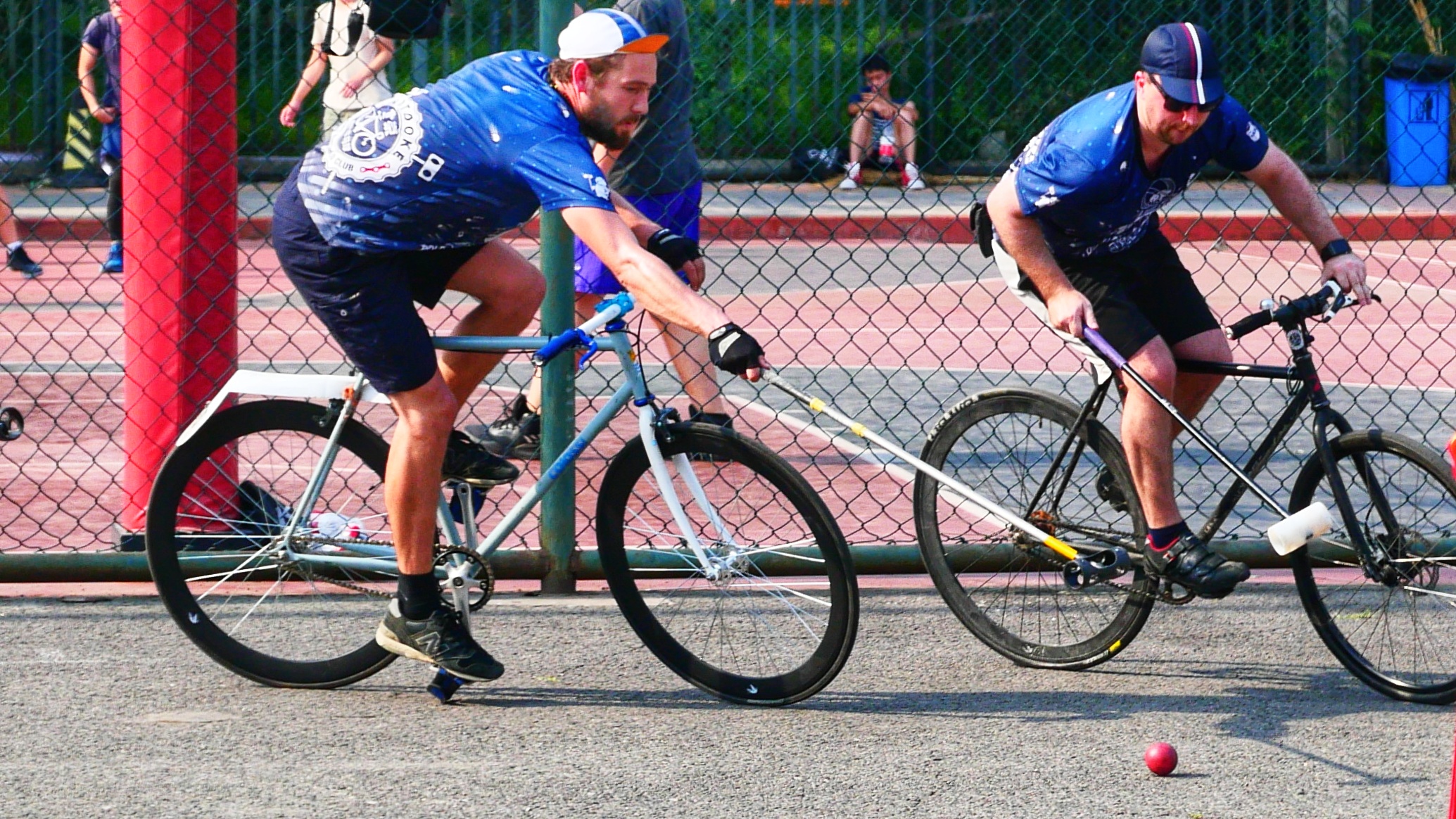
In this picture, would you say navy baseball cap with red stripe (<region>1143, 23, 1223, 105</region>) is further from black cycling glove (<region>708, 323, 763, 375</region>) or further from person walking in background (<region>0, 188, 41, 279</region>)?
person walking in background (<region>0, 188, 41, 279</region>)

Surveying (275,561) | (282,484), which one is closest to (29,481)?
(282,484)

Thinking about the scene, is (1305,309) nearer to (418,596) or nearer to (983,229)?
(983,229)

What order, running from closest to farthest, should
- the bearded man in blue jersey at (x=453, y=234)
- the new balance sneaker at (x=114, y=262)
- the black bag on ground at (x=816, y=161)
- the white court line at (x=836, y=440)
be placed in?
the bearded man in blue jersey at (x=453, y=234) → the white court line at (x=836, y=440) → the black bag on ground at (x=816, y=161) → the new balance sneaker at (x=114, y=262)

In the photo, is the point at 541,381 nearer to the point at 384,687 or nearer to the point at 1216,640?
the point at 384,687

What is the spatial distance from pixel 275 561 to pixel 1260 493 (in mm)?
2466

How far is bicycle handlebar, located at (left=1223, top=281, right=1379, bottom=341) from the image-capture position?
14.8ft

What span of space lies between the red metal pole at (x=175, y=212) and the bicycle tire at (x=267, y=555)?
604mm

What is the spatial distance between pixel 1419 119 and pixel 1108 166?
10.8 m

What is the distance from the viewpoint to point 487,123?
420 centimetres

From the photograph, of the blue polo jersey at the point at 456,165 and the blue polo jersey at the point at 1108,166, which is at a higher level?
the blue polo jersey at the point at 1108,166

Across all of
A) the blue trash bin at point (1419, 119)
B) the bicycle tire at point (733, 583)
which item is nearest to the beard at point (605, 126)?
the bicycle tire at point (733, 583)

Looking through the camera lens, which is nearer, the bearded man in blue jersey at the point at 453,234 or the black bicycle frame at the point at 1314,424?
the bearded man in blue jersey at the point at 453,234

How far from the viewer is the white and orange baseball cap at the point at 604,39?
414 centimetres

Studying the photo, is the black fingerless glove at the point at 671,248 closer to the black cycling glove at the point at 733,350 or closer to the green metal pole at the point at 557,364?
the black cycling glove at the point at 733,350
